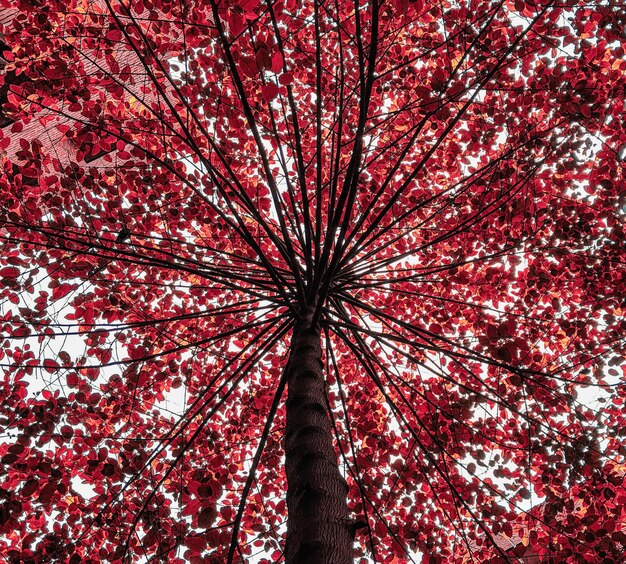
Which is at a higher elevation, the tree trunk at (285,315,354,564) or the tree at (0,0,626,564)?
the tree at (0,0,626,564)

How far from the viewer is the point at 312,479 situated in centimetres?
289

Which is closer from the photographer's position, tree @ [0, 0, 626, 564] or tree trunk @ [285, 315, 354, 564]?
tree trunk @ [285, 315, 354, 564]

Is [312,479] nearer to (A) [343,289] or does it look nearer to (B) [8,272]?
(A) [343,289]

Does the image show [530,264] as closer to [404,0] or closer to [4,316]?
[404,0]

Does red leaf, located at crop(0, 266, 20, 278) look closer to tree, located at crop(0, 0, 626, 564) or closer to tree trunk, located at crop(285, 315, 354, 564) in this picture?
tree, located at crop(0, 0, 626, 564)

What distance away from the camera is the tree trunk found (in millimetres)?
2488

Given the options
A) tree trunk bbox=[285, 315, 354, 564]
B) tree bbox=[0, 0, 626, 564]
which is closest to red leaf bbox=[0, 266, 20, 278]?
tree bbox=[0, 0, 626, 564]

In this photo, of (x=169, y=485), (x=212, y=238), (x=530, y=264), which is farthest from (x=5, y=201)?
(x=530, y=264)

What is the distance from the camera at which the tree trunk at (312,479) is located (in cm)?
249

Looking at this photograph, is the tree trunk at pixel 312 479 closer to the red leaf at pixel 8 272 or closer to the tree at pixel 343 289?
the tree at pixel 343 289

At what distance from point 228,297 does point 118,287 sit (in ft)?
6.11

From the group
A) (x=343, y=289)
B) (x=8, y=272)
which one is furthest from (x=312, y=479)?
(x=8, y=272)

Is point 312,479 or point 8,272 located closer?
point 312,479

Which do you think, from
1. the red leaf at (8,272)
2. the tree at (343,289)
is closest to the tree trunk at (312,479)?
the tree at (343,289)
